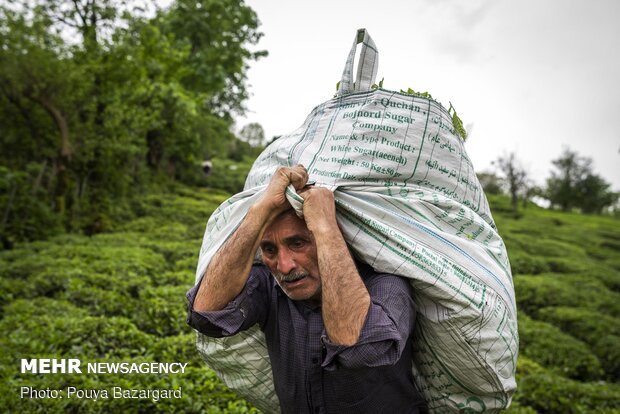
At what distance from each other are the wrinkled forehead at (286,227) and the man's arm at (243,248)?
0.21 feet

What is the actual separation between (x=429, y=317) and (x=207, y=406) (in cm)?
246

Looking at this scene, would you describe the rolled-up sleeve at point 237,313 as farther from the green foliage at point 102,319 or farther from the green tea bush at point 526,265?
the green tea bush at point 526,265

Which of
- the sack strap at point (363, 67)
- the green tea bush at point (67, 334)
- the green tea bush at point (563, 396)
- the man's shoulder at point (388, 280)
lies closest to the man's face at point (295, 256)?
the man's shoulder at point (388, 280)

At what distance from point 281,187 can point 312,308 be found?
0.56 metres

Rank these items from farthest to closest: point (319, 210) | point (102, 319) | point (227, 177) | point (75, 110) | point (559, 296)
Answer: point (227, 177), point (75, 110), point (559, 296), point (102, 319), point (319, 210)

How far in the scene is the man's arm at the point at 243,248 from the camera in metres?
1.62

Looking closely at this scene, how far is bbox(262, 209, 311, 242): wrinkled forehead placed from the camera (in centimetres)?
170

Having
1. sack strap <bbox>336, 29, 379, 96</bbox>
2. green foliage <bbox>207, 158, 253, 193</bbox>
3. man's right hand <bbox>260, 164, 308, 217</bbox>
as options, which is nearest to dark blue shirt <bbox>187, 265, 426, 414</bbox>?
man's right hand <bbox>260, 164, 308, 217</bbox>

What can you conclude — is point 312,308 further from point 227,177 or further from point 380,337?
point 227,177

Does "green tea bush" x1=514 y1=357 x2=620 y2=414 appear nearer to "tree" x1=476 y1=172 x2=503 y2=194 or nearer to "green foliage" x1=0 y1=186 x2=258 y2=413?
"green foliage" x1=0 y1=186 x2=258 y2=413

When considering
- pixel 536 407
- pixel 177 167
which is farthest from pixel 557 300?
pixel 177 167

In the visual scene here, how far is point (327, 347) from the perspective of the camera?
140cm

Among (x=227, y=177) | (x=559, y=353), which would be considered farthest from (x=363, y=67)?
(x=227, y=177)

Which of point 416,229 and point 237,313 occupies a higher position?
point 416,229
